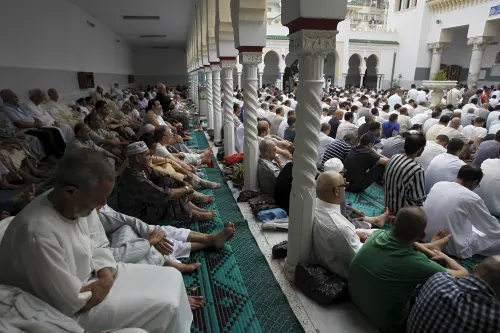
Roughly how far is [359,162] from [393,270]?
2.63m

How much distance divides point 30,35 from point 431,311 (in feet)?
25.1

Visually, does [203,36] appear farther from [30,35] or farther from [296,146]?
[296,146]

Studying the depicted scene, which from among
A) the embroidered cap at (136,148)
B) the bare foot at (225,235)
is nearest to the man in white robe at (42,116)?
the embroidered cap at (136,148)

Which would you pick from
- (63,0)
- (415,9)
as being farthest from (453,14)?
(63,0)

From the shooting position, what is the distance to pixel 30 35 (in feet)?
20.2

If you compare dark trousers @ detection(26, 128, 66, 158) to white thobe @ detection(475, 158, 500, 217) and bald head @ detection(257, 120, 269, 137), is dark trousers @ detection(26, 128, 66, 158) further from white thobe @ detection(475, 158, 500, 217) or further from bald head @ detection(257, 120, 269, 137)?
white thobe @ detection(475, 158, 500, 217)

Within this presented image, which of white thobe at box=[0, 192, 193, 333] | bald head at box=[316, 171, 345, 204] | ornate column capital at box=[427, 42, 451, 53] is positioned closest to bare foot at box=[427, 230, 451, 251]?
bald head at box=[316, 171, 345, 204]

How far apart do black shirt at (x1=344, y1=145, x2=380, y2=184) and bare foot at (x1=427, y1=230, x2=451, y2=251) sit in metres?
1.57

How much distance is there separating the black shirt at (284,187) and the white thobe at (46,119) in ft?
12.3

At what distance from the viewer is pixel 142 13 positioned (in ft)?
31.4

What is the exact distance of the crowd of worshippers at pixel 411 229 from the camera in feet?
4.78

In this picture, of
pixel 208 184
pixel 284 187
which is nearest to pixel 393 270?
pixel 284 187

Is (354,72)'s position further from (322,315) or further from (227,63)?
(322,315)

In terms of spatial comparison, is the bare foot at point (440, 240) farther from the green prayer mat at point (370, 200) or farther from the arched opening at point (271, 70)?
the arched opening at point (271, 70)
